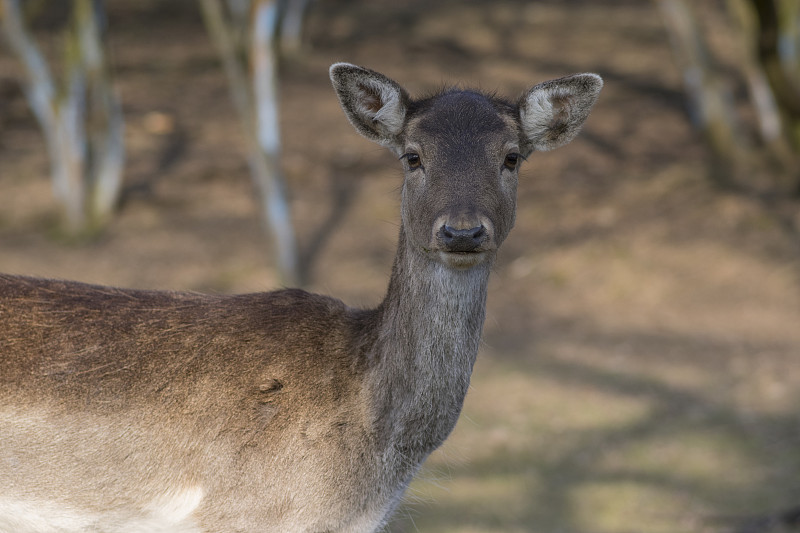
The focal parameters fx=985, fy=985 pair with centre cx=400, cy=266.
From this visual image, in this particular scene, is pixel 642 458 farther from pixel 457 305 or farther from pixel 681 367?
pixel 457 305

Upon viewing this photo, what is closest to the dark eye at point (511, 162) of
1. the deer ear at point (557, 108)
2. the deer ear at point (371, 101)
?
the deer ear at point (557, 108)

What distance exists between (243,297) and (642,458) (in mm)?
4885

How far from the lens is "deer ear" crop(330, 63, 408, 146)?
4375 millimetres

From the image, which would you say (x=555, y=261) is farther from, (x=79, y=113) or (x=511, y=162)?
(x=511, y=162)

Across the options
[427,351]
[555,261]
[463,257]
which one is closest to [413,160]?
[463,257]

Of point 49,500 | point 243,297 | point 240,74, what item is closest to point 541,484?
point 243,297

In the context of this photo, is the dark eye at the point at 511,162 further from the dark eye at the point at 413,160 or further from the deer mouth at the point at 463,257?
the deer mouth at the point at 463,257

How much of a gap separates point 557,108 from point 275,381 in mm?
1793

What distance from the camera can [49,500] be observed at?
4.13m

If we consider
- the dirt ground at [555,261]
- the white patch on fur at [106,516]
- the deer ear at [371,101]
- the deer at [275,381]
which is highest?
the dirt ground at [555,261]

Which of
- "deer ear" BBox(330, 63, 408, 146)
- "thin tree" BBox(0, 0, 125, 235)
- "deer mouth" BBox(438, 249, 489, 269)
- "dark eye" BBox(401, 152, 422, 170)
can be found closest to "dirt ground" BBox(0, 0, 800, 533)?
"thin tree" BBox(0, 0, 125, 235)

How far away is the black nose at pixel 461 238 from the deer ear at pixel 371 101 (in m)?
0.76

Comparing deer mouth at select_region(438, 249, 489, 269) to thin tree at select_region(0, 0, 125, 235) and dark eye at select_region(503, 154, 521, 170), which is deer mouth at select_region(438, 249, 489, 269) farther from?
thin tree at select_region(0, 0, 125, 235)

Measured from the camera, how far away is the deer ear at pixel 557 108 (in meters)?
4.43
